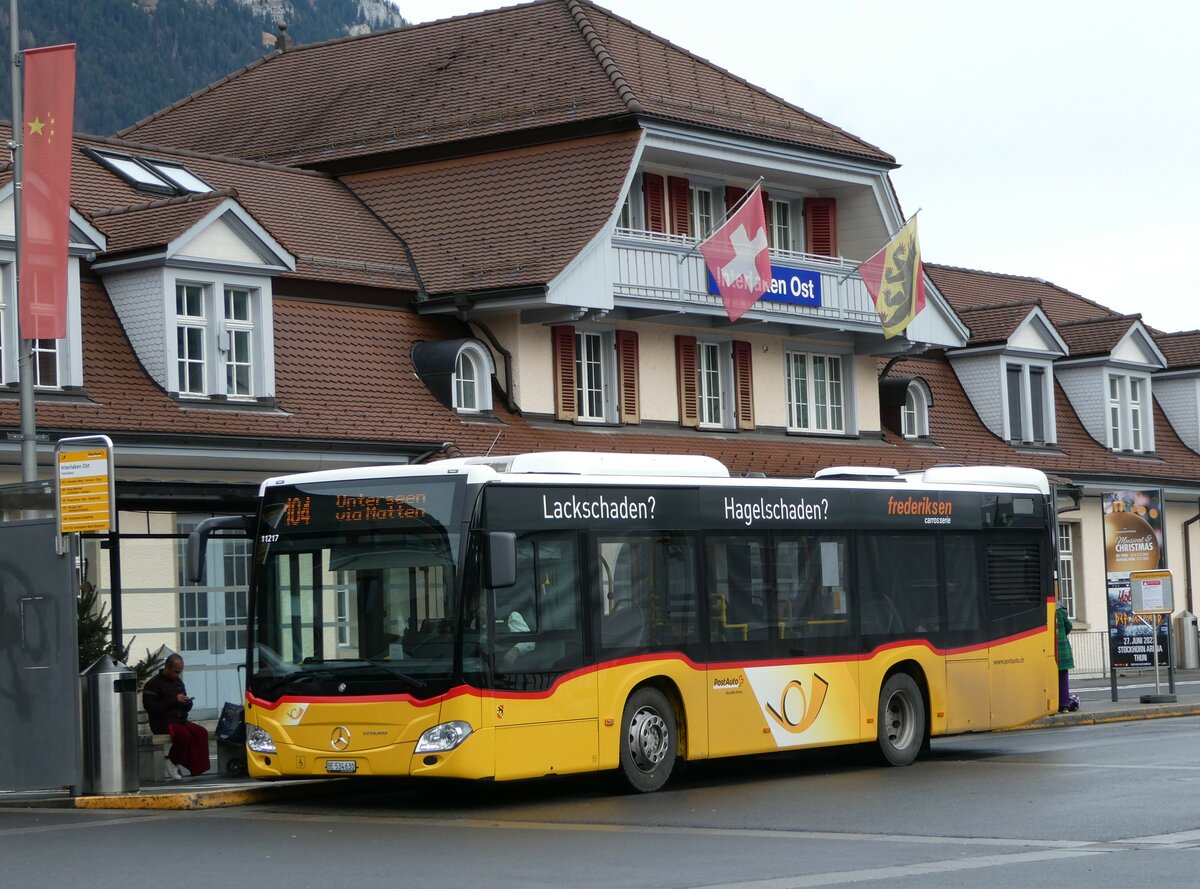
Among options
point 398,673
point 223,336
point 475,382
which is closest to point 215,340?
point 223,336

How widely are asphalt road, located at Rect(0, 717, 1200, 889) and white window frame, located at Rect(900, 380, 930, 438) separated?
20.0 m

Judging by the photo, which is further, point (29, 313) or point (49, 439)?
point (49, 439)

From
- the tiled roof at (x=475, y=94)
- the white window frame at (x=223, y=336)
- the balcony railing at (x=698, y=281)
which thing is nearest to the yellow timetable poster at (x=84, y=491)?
the white window frame at (x=223, y=336)

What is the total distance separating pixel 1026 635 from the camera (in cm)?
2306

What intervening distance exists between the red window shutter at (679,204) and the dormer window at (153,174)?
26.2 feet

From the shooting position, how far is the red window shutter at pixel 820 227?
38469 millimetres

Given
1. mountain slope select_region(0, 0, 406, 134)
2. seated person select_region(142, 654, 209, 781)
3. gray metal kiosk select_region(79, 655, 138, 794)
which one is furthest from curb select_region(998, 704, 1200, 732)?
mountain slope select_region(0, 0, 406, 134)

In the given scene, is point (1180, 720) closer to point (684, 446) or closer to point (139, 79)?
point (684, 446)

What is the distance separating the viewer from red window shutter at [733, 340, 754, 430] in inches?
1446

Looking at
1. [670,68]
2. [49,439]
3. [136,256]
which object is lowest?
[49,439]

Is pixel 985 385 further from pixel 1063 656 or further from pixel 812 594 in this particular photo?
pixel 812 594

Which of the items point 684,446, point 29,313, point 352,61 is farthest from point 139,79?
point 29,313

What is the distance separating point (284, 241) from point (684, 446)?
7.66 metres

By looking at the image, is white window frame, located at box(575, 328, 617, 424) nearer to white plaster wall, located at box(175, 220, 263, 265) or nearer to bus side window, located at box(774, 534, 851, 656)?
white plaster wall, located at box(175, 220, 263, 265)
